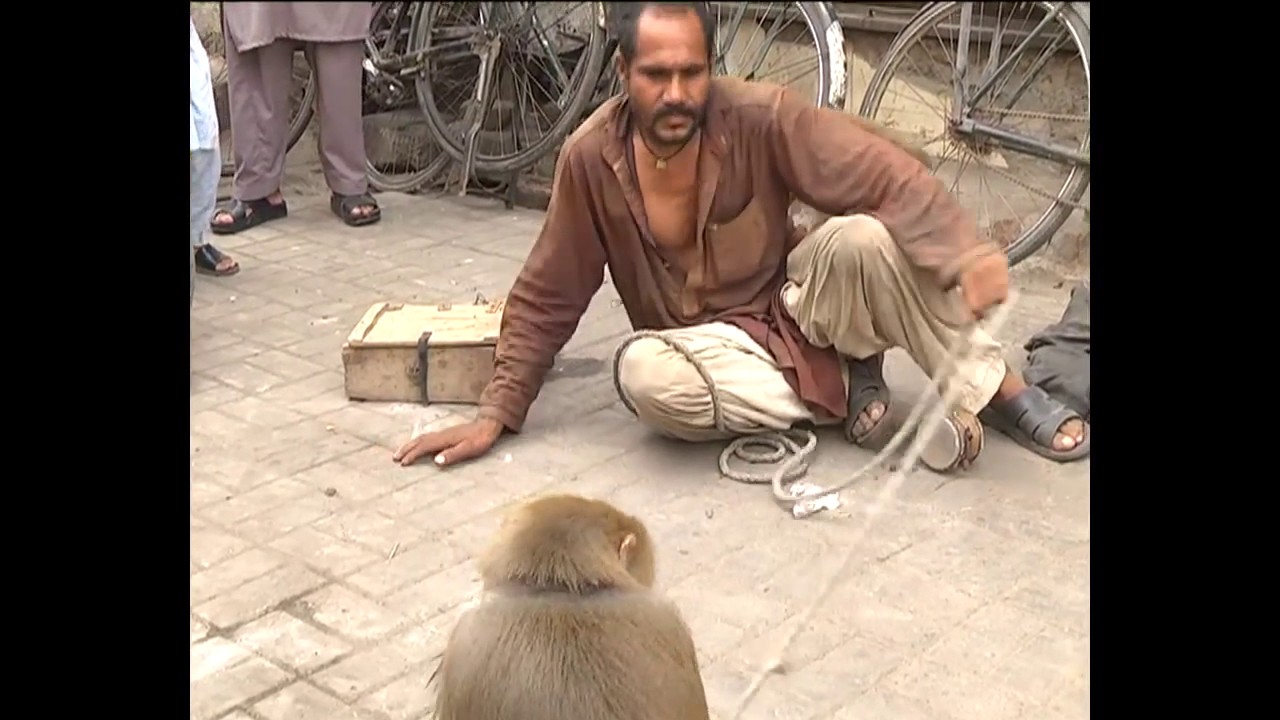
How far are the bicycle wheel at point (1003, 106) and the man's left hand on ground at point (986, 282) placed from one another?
6.14 ft

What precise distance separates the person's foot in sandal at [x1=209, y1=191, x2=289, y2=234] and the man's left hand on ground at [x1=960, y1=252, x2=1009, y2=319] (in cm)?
374

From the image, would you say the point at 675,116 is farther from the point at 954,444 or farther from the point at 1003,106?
the point at 1003,106

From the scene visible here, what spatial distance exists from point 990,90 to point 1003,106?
0.25 ft

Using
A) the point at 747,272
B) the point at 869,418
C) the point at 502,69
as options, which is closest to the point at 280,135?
the point at 502,69

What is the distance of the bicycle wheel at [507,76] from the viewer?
6.04m

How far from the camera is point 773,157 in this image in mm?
3441

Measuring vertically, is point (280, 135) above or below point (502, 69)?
below

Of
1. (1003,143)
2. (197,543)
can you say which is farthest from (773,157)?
(1003,143)

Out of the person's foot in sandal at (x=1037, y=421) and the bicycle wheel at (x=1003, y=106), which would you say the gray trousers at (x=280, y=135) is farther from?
the person's foot in sandal at (x=1037, y=421)

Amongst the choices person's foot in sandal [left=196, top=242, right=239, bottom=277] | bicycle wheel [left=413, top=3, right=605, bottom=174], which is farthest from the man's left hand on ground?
person's foot in sandal [left=196, top=242, right=239, bottom=277]

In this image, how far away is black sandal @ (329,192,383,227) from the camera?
20.0ft

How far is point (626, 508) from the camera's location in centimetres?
337
